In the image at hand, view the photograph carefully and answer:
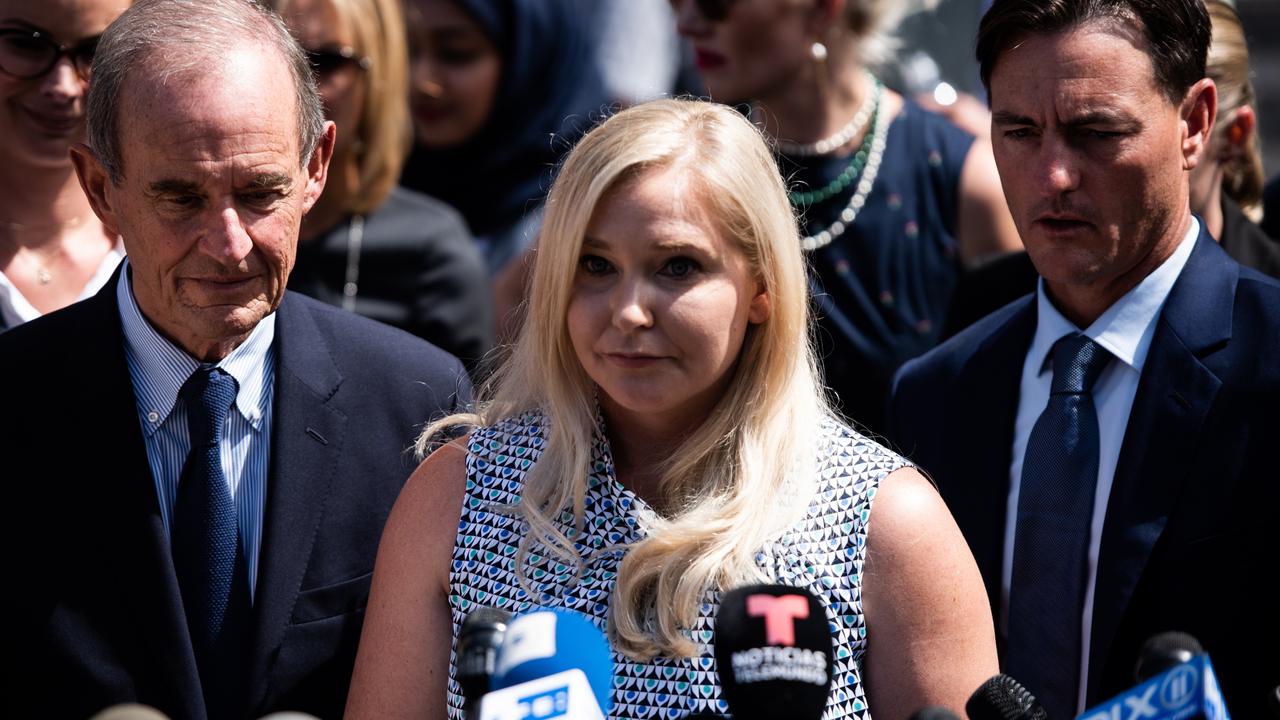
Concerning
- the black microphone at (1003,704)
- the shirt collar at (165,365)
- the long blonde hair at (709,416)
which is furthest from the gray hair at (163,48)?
the black microphone at (1003,704)

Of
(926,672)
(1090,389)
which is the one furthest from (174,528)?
(1090,389)

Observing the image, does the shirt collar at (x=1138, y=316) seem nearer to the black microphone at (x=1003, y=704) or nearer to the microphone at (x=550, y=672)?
the black microphone at (x=1003, y=704)

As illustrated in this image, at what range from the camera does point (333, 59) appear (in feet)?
15.9

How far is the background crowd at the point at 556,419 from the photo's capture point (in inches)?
117

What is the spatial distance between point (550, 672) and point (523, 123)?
435 cm

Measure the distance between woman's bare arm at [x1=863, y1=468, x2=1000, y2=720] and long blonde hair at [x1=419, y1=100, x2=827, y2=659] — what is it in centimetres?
19

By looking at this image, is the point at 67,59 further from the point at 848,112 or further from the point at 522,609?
the point at 848,112

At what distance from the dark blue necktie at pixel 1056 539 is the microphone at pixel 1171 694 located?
121 centimetres

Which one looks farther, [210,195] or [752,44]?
[752,44]

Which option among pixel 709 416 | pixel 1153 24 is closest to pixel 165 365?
pixel 709 416

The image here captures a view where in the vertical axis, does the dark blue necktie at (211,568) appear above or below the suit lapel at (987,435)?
below

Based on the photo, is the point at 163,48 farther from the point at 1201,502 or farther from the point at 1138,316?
the point at 1201,502

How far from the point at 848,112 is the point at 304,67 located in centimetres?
217

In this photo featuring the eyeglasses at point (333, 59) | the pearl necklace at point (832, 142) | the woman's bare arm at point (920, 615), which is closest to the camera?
the woman's bare arm at point (920, 615)
